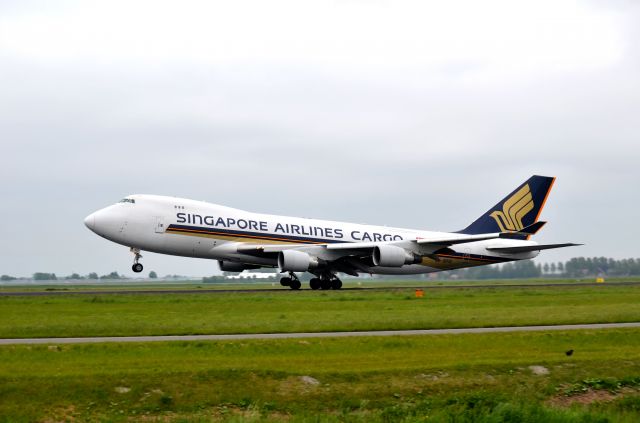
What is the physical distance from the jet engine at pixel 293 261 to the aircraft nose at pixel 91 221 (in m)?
11.8

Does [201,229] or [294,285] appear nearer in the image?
[201,229]

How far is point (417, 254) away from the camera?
182 feet

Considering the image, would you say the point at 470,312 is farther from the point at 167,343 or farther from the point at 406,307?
the point at 167,343

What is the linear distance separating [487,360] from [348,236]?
35578 millimetres

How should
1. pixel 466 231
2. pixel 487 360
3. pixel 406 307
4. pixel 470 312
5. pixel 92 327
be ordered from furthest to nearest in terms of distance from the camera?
pixel 466 231 → pixel 406 307 → pixel 470 312 → pixel 92 327 → pixel 487 360

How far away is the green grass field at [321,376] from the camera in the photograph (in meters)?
18.5

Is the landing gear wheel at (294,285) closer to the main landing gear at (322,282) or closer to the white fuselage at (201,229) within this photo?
the main landing gear at (322,282)

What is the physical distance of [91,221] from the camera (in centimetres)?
5241

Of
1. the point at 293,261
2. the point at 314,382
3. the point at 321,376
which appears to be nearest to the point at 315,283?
the point at 293,261

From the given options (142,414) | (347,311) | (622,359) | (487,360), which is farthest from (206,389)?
(347,311)

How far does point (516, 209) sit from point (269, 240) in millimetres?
20241

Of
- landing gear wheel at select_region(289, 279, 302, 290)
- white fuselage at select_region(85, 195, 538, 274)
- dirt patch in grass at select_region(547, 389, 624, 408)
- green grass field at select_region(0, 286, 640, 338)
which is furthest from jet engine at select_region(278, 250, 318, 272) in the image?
dirt patch in grass at select_region(547, 389, 624, 408)

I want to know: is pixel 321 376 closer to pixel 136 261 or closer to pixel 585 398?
pixel 585 398

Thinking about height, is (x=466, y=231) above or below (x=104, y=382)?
above
